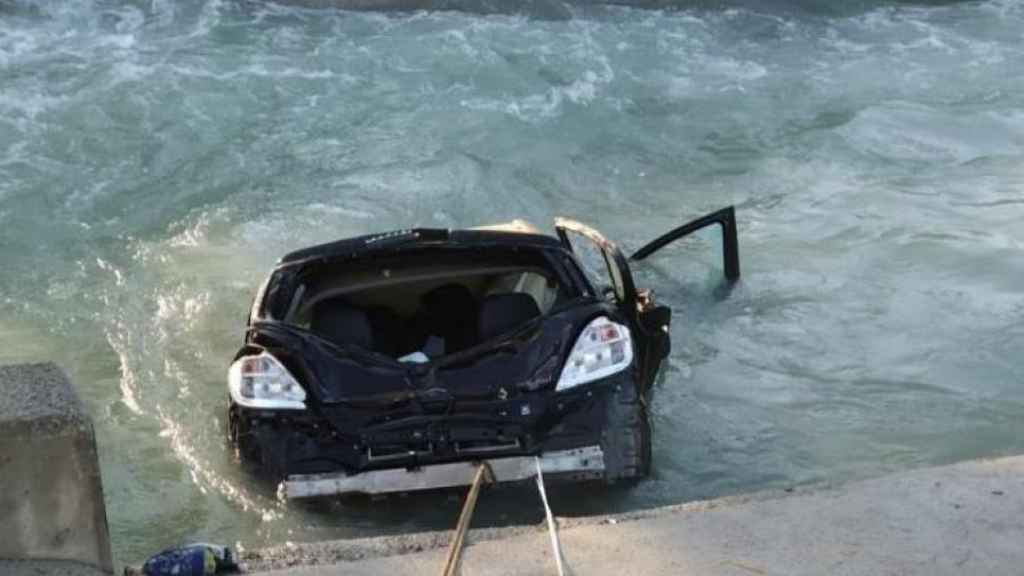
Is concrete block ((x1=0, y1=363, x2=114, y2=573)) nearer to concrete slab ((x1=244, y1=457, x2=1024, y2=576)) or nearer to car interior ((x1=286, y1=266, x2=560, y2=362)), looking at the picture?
concrete slab ((x1=244, y1=457, x2=1024, y2=576))

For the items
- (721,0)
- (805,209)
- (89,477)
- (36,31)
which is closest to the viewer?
(89,477)

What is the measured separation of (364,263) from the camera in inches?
303

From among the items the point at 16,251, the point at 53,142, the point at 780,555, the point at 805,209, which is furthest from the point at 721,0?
the point at 780,555

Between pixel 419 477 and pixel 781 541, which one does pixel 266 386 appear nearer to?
pixel 419 477

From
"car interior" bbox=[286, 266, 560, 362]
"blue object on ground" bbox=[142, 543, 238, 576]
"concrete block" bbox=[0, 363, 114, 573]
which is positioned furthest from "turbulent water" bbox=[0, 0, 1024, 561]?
"concrete block" bbox=[0, 363, 114, 573]

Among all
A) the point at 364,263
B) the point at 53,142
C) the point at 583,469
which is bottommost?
the point at 53,142

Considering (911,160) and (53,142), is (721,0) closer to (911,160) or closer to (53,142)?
(911,160)

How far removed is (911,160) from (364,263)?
336 inches

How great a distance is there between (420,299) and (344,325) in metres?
1.18

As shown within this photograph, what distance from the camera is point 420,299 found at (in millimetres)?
8391

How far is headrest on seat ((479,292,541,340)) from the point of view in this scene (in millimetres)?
7191

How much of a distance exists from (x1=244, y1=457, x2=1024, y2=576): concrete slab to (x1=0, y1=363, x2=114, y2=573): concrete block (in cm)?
74

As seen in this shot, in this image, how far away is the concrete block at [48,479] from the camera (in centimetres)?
498

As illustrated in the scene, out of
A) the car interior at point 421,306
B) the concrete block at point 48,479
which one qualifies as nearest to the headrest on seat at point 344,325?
the car interior at point 421,306
